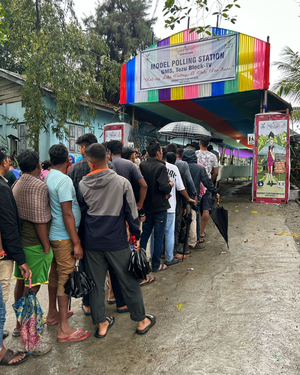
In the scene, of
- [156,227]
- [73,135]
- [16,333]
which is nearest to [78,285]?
[16,333]

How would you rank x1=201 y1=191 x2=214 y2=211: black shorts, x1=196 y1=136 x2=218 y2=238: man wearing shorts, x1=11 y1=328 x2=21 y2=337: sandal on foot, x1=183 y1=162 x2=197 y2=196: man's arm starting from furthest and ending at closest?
x1=196 y1=136 x2=218 y2=238: man wearing shorts, x1=201 y1=191 x2=214 y2=211: black shorts, x1=183 y1=162 x2=197 y2=196: man's arm, x1=11 y1=328 x2=21 y2=337: sandal on foot

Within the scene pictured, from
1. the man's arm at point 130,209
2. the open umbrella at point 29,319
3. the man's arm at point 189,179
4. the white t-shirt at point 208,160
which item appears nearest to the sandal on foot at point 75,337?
the open umbrella at point 29,319

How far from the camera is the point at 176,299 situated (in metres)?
3.49

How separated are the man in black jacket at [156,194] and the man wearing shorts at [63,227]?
1455mm

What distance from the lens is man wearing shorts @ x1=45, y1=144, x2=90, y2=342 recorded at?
259 cm

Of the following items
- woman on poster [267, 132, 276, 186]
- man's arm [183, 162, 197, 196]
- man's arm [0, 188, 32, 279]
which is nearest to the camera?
man's arm [0, 188, 32, 279]

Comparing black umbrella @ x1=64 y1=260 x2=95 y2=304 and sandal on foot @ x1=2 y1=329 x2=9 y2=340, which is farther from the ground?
black umbrella @ x1=64 y1=260 x2=95 y2=304

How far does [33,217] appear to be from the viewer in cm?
253

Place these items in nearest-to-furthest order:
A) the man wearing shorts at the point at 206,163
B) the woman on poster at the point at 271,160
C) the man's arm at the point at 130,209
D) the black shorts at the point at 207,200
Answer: the man's arm at the point at 130,209 < the black shorts at the point at 207,200 < the man wearing shorts at the point at 206,163 < the woman on poster at the point at 271,160

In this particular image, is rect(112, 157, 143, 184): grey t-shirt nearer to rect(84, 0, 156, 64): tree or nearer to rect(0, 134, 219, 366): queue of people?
rect(0, 134, 219, 366): queue of people

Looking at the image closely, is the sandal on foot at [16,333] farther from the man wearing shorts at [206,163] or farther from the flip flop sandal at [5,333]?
the man wearing shorts at [206,163]

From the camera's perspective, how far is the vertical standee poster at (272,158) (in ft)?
27.7

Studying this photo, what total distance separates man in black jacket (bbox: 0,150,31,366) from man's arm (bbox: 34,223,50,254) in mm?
162

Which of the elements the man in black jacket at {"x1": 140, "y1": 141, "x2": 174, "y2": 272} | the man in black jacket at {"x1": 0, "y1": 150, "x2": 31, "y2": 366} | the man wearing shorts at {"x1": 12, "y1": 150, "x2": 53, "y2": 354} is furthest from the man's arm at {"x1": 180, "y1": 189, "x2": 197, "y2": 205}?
the man in black jacket at {"x1": 0, "y1": 150, "x2": 31, "y2": 366}
